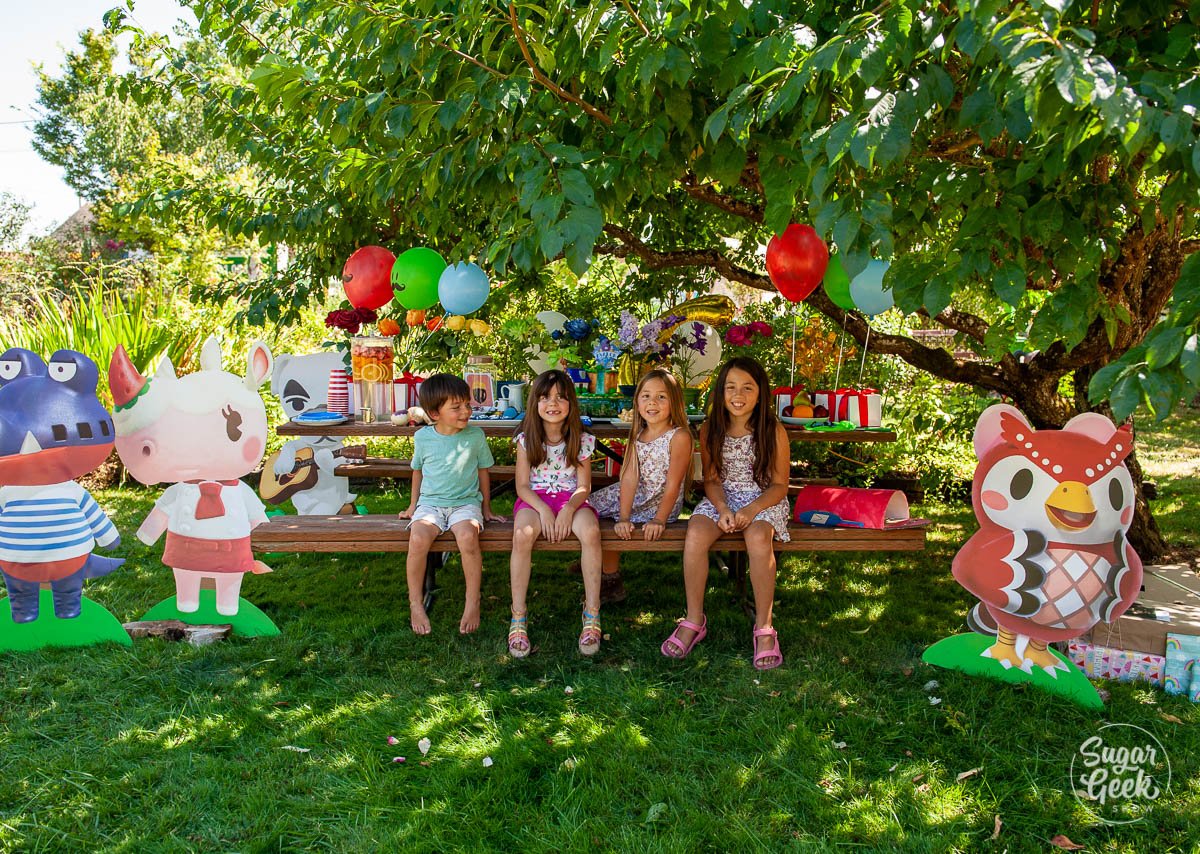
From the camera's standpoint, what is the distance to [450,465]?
3869 millimetres

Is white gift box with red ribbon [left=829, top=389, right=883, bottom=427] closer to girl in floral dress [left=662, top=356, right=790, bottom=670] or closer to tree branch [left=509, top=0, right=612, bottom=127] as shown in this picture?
girl in floral dress [left=662, top=356, right=790, bottom=670]

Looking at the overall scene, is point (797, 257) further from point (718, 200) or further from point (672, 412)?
point (672, 412)

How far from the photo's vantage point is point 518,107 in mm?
2803

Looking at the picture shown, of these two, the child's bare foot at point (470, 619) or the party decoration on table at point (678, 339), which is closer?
the child's bare foot at point (470, 619)

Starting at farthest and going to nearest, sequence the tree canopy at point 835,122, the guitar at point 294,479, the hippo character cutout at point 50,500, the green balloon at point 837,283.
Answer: the guitar at point 294,479
the green balloon at point 837,283
the hippo character cutout at point 50,500
the tree canopy at point 835,122

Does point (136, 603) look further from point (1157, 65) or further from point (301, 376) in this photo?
point (1157, 65)

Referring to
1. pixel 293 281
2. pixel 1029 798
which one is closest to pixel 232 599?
pixel 293 281

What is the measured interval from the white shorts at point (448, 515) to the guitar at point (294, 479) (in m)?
1.73

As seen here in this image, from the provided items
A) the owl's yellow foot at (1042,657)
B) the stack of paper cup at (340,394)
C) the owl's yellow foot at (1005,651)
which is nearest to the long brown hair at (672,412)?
the owl's yellow foot at (1005,651)

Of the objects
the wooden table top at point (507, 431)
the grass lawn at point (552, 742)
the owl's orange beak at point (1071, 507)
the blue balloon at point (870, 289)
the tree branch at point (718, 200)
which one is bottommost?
the grass lawn at point (552, 742)

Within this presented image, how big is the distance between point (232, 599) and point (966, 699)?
3.05 meters

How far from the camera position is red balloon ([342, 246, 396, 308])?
14.4 ft

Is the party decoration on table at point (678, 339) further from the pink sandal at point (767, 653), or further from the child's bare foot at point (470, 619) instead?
the pink sandal at point (767, 653)

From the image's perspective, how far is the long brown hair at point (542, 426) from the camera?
3867 mm
